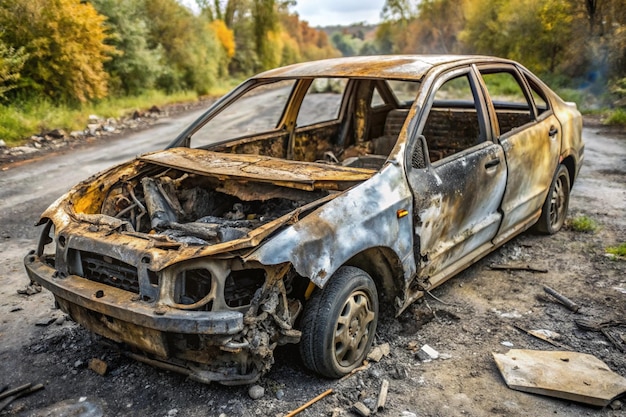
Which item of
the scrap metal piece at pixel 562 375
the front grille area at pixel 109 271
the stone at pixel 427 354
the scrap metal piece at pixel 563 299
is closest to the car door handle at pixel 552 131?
the scrap metal piece at pixel 563 299

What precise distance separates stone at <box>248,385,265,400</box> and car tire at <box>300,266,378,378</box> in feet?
0.90

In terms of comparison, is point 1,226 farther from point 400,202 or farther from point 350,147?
point 400,202

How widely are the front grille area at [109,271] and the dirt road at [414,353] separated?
0.48 m

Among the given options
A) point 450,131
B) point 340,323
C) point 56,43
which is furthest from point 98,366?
point 56,43

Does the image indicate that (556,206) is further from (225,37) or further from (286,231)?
(225,37)

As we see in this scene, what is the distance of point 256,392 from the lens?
9.69 ft

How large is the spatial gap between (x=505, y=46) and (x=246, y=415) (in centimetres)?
2523

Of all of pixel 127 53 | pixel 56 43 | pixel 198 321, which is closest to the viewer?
pixel 198 321

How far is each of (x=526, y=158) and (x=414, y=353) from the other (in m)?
2.00

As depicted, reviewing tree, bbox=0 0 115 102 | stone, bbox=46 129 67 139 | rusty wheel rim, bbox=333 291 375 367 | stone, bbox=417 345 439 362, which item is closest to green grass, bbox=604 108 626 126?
stone, bbox=417 345 439 362

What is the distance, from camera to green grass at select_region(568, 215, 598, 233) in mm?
5496

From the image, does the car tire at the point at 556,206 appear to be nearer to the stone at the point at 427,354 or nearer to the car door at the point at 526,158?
the car door at the point at 526,158

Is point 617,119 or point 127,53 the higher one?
point 127,53

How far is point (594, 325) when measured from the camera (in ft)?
12.1
